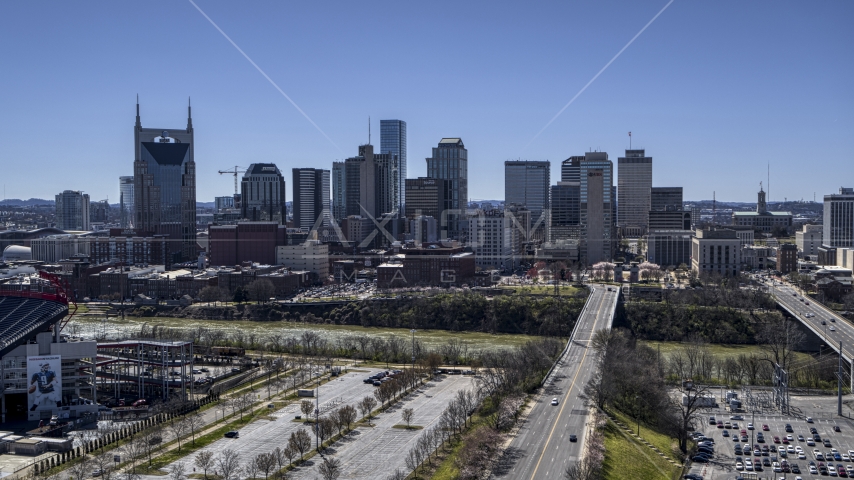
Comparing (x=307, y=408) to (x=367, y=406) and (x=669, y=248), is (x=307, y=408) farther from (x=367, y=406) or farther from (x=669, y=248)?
(x=669, y=248)

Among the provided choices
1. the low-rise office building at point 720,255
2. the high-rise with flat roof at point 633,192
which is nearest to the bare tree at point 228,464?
the low-rise office building at point 720,255

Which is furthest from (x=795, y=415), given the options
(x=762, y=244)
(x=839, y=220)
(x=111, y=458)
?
(x=762, y=244)

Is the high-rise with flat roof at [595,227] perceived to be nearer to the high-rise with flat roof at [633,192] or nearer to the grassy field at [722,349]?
the high-rise with flat roof at [633,192]

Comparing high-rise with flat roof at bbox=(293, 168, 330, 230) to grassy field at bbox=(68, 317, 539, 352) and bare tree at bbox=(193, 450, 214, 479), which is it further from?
bare tree at bbox=(193, 450, 214, 479)

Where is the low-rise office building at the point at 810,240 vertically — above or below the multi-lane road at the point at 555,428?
above

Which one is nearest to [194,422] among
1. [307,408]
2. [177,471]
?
[307,408]

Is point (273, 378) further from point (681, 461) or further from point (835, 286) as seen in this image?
A: point (835, 286)

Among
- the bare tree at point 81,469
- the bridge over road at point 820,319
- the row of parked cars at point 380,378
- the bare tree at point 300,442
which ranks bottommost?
the row of parked cars at point 380,378

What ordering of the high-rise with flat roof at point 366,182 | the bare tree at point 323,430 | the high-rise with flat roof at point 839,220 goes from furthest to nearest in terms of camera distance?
the high-rise with flat roof at point 366,182 → the high-rise with flat roof at point 839,220 → the bare tree at point 323,430
